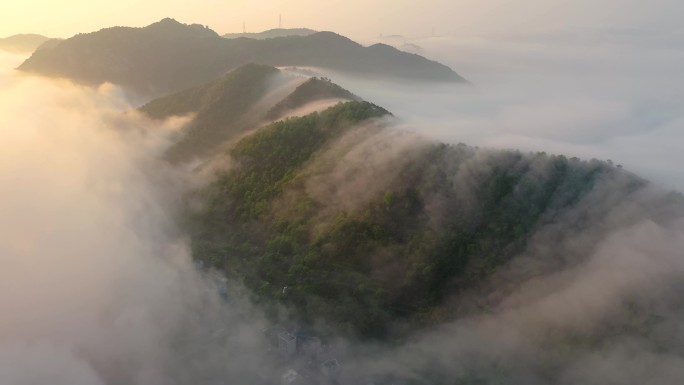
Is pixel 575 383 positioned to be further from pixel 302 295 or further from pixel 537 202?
pixel 302 295

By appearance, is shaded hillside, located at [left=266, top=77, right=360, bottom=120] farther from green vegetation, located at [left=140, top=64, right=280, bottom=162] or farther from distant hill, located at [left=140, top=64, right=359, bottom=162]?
green vegetation, located at [left=140, top=64, right=280, bottom=162]

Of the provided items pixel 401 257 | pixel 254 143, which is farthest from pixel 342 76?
pixel 401 257

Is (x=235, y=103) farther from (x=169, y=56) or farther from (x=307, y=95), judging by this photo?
(x=169, y=56)

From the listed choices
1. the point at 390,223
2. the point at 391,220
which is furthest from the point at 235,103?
the point at 390,223

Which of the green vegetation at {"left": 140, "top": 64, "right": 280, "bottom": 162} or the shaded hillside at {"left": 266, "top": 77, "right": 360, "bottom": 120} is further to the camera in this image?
the green vegetation at {"left": 140, "top": 64, "right": 280, "bottom": 162}

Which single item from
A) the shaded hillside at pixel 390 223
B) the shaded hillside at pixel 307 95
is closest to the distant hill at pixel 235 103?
the shaded hillside at pixel 307 95

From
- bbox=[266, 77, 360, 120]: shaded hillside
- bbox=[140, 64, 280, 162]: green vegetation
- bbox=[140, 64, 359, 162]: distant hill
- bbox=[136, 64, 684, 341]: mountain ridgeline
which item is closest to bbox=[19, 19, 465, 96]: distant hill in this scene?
bbox=[140, 64, 280, 162]: green vegetation

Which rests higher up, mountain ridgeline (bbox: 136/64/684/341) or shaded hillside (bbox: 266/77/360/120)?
shaded hillside (bbox: 266/77/360/120)
